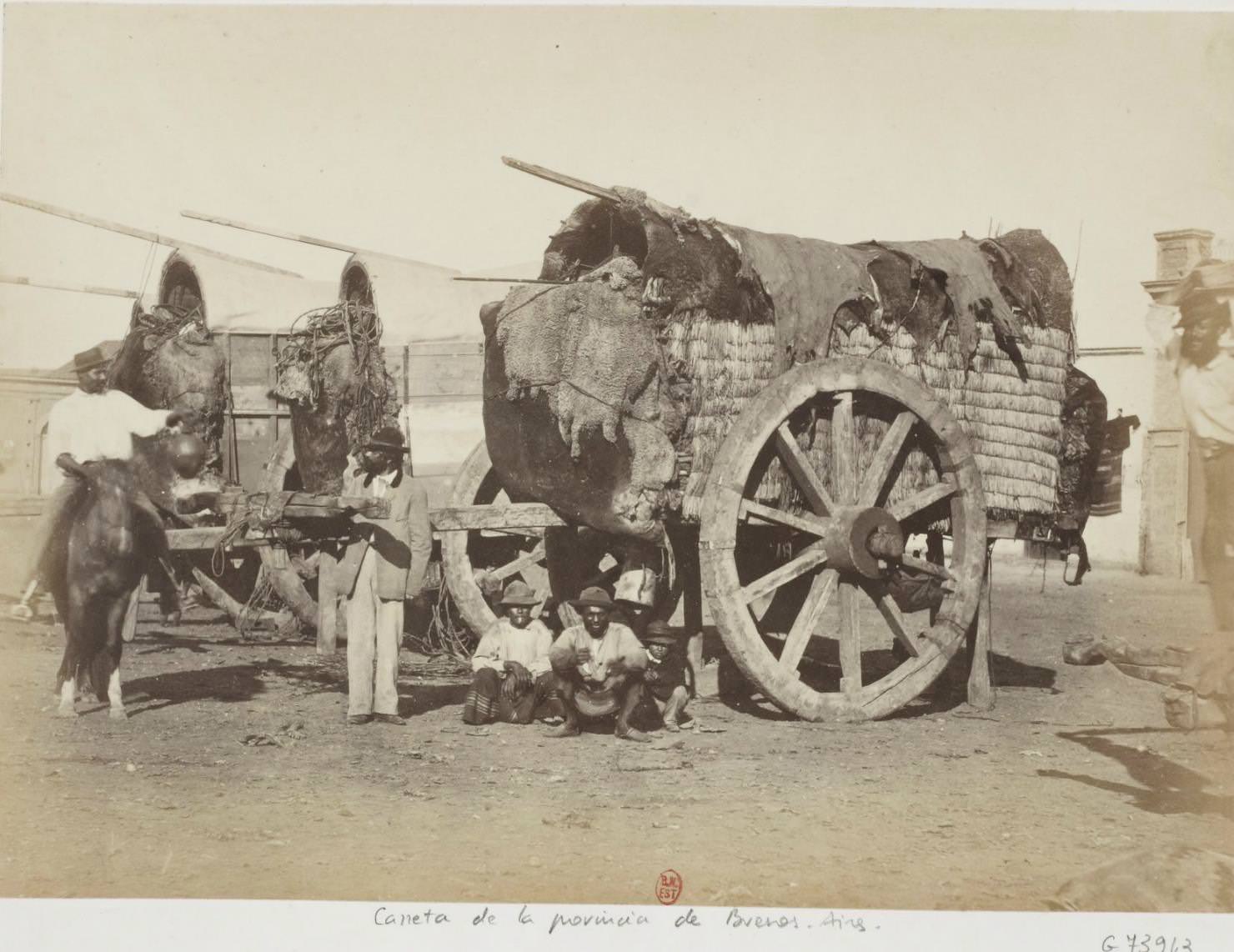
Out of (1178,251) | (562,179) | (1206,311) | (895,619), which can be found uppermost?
(562,179)

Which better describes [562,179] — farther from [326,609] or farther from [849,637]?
[326,609]

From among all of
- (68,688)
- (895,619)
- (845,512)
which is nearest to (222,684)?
(68,688)

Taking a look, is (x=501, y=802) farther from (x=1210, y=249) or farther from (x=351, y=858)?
→ (x=1210, y=249)

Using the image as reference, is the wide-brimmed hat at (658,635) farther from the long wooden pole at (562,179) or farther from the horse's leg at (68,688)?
the horse's leg at (68,688)

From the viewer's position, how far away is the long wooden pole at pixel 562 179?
6387 millimetres

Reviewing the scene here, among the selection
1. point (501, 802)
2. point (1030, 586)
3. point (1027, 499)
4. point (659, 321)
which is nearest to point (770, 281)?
point (659, 321)

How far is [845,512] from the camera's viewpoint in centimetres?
702

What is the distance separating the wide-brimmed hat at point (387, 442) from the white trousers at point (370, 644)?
580 millimetres

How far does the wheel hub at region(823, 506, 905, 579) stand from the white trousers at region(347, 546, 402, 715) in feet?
8.06

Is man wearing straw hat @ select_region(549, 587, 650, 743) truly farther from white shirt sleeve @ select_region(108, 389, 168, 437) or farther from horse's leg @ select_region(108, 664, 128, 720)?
white shirt sleeve @ select_region(108, 389, 168, 437)

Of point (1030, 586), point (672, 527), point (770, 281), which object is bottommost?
point (1030, 586)

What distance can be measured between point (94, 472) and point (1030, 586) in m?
12.4

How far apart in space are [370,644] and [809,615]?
2438 millimetres

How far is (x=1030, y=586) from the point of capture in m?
16.4
